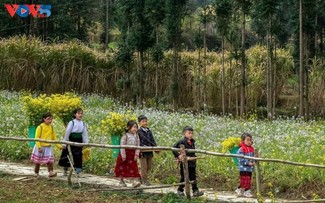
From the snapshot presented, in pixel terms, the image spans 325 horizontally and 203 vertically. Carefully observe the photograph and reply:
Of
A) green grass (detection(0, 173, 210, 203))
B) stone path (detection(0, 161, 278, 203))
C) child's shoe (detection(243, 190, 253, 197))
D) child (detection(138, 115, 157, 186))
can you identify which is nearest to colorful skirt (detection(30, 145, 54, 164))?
stone path (detection(0, 161, 278, 203))

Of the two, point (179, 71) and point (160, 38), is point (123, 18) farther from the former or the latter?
point (179, 71)

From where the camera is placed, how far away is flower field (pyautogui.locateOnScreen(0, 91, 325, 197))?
9039 millimetres

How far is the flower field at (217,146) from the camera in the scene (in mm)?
9039

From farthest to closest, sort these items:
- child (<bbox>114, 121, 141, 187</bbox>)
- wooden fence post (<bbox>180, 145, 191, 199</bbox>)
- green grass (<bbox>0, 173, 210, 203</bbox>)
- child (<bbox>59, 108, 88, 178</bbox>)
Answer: child (<bbox>59, 108, 88, 178</bbox>) < child (<bbox>114, 121, 141, 187</bbox>) < green grass (<bbox>0, 173, 210, 203</bbox>) < wooden fence post (<bbox>180, 145, 191, 199</bbox>)

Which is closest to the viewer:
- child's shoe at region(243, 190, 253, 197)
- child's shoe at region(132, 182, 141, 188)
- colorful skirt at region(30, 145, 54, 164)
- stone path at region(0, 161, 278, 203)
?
stone path at region(0, 161, 278, 203)

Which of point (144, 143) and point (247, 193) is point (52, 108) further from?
point (247, 193)

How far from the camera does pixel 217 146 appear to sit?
427 inches

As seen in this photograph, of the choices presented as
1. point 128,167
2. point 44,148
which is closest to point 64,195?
point 128,167

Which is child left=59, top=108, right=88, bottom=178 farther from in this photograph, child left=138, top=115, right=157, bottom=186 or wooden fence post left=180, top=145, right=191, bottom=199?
wooden fence post left=180, top=145, right=191, bottom=199

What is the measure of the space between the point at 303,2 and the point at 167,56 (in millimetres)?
8200

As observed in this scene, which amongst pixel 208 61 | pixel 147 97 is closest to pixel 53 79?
pixel 147 97

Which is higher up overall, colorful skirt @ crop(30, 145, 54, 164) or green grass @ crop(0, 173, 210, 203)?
colorful skirt @ crop(30, 145, 54, 164)

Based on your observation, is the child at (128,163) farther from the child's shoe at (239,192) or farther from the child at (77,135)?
the child's shoe at (239,192)

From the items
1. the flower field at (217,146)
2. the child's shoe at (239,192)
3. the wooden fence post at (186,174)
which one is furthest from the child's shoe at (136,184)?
the child's shoe at (239,192)
